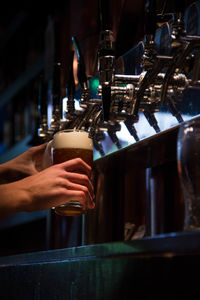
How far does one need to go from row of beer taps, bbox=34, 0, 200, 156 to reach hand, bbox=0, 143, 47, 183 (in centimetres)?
16

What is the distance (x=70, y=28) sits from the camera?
336cm

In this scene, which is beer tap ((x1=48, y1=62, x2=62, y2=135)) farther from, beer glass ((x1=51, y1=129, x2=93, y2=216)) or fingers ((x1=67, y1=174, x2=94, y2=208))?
fingers ((x1=67, y1=174, x2=94, y2=208))

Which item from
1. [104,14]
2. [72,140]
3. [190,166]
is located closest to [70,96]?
[72,140]

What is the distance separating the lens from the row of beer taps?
1.33 meters

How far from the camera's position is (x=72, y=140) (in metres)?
1.62

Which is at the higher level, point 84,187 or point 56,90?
point 56,90

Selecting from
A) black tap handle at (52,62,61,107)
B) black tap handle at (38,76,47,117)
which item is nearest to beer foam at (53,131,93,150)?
black tap handle at (52,62,61,107)

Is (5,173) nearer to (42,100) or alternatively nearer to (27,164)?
(27,164)

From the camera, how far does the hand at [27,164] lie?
202 centimetres

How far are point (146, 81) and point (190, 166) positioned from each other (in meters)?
0.41

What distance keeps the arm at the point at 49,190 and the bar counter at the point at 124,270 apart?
0.47 ft

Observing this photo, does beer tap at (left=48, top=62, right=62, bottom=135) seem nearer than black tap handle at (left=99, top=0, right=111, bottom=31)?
No

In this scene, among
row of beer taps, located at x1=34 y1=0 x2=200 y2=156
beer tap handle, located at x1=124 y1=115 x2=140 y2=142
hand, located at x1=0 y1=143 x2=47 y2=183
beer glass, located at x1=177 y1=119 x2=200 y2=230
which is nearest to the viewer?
beer glass, located at x1=177 y1=119 x2=200 y2=230

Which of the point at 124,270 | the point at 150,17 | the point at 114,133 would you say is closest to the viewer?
the point at 124,270
